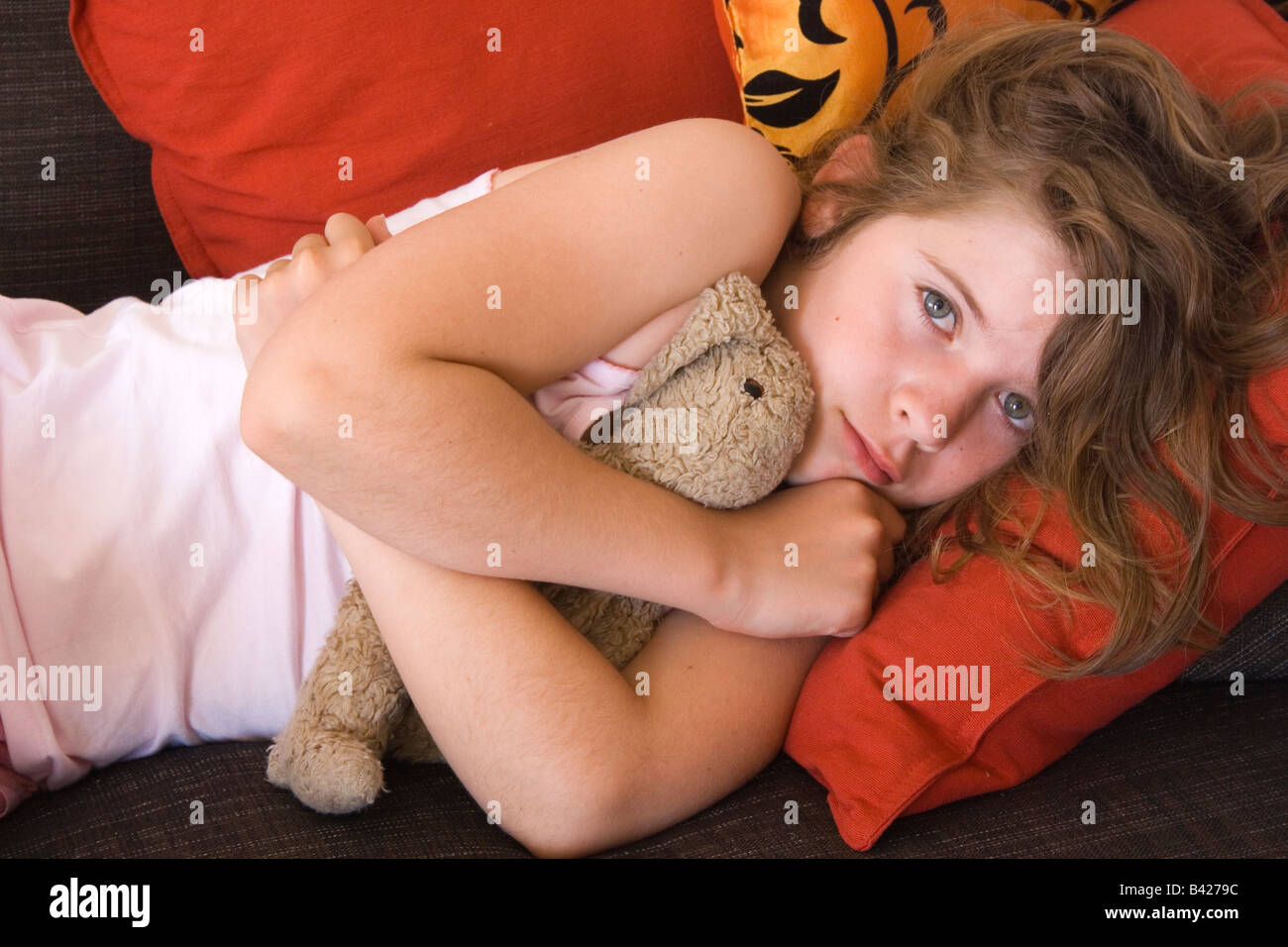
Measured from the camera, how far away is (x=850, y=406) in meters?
1.04

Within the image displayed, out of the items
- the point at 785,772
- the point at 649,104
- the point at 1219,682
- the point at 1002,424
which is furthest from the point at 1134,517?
the point at 649,104

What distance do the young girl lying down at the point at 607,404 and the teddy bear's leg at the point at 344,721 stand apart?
0.06 metres

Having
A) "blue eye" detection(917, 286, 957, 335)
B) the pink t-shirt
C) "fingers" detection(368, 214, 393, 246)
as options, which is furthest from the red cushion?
"blue eye" detection(917, 286, 957, 335)

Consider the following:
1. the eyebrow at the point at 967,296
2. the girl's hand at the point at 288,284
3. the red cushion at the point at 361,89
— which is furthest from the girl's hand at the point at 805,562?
the red cushion at the point at 361,89

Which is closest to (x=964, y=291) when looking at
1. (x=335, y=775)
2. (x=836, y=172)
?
(x=836, y=172)

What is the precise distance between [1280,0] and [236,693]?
1550 mm

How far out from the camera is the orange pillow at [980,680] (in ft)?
3.18

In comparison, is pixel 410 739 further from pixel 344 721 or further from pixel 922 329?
pixel 922 329

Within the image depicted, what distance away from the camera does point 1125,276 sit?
1032 millimetres

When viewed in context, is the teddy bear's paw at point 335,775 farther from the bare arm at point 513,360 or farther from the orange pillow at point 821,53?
the orange pillow at point 821,53

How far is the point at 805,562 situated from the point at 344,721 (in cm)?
45

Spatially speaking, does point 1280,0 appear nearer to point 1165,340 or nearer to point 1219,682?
point 1165,340

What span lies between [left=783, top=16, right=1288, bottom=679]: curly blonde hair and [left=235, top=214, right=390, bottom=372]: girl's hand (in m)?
0.45

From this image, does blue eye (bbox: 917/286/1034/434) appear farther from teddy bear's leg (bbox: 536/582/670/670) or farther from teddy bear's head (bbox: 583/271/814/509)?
teddy bear's leg (bbox: 536/582/670/670)
